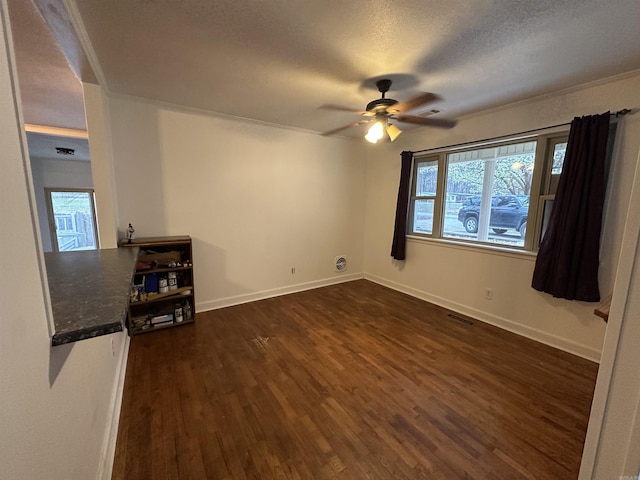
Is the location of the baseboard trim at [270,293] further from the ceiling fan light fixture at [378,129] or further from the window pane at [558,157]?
the window pane at [558,157]

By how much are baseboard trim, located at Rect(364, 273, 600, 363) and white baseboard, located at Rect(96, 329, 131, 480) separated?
344cm

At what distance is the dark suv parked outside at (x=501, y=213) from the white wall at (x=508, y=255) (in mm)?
323

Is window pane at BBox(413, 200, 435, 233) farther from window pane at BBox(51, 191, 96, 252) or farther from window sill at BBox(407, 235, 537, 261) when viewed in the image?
window pane at BBox(51, 191, 96, 252)

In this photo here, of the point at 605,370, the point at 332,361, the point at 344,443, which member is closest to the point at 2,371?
the point at 605,370

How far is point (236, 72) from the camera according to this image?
2182 mm

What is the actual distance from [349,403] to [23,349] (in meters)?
1.80

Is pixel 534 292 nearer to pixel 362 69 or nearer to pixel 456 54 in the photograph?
pixel 456 54

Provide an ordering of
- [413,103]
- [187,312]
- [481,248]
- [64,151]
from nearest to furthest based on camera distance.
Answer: [413,103]
[187,312]
[481,248]
[64,151]

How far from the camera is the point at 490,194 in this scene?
320 cm

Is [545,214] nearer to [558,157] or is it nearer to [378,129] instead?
[558,157]

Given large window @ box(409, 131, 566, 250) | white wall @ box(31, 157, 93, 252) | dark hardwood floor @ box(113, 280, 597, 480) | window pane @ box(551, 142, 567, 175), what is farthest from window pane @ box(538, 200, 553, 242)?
white wall @ box(31, 157, 93, 252)

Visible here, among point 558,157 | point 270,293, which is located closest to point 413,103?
point 558,157

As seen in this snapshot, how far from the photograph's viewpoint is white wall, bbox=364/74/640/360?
2.25 metres

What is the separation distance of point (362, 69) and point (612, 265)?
2.62m
